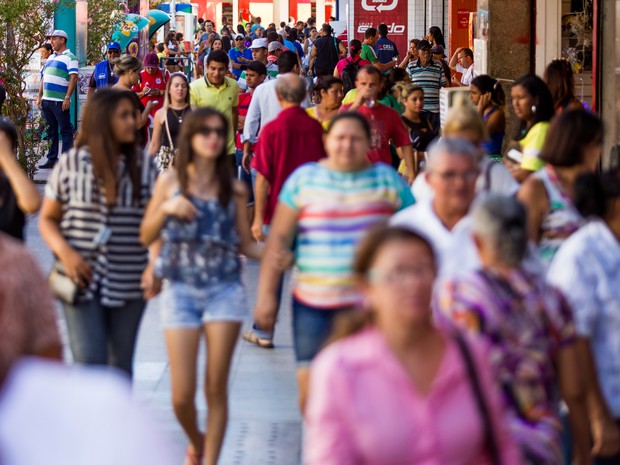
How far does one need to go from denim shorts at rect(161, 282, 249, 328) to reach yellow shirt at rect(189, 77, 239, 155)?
645 centimetres

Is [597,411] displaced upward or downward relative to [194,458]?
upward

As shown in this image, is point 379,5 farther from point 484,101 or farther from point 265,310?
point 265,310

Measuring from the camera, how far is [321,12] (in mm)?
61438

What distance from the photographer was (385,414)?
3.49 m

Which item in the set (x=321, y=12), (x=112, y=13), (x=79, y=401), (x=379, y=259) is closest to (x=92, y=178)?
(x=379, y=259)

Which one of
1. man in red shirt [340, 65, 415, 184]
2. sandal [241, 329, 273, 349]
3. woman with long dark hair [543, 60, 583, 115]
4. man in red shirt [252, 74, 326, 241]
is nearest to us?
man in red shirt [252, 74, 326, 241]

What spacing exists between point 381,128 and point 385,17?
19.4 metres

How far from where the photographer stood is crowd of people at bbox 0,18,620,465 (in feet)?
11.7

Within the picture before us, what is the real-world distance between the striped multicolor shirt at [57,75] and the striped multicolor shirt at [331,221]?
46.6 feet

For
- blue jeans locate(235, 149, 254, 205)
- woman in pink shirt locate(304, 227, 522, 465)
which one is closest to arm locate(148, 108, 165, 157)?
blue jeans locate(235, 149, 254, 205)

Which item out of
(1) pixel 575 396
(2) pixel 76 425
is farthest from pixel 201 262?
(2) pixel 76 425

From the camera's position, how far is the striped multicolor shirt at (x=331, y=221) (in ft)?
20.0

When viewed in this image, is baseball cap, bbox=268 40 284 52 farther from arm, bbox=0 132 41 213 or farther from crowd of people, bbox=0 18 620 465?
arm, bbox=0 132 41 213

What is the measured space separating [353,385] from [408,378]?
152mm
